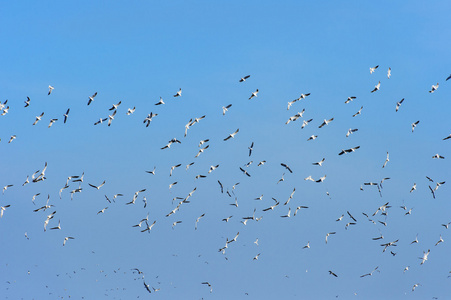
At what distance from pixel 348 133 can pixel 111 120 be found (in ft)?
85.6

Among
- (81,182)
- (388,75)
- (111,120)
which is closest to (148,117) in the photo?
(111,120)

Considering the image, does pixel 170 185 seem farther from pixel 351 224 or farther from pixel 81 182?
pixel 351 224

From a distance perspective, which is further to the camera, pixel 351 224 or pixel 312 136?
pixel 351 224

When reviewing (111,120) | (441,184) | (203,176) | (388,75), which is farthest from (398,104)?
(111,120)

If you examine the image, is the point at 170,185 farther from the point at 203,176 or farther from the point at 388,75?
the point at 388,75

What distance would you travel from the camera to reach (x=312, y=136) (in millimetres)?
83375

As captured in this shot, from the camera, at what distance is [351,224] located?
3684 inches

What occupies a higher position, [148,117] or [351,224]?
[148,117]

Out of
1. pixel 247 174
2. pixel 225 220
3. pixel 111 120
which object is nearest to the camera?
pixel 247 174

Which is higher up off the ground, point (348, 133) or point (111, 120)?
point (111, 120)

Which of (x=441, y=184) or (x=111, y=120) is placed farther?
(x=441, y=184)

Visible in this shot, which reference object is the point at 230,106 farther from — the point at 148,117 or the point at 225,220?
the point at 225,220

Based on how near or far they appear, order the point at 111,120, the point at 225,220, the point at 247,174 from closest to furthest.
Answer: the point at 247,174 → the point at 111,120 → the point at 225,220

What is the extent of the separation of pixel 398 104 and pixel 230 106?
18.5 m
